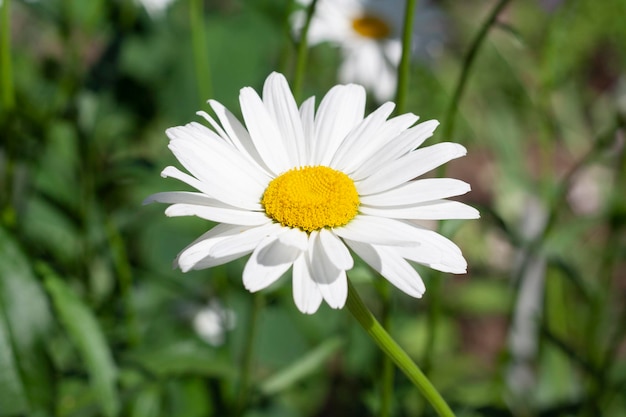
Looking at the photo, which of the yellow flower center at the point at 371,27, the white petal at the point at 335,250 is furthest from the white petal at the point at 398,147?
the yellow flower center at the point at 371,27

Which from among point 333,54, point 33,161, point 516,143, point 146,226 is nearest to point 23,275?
point 33,161

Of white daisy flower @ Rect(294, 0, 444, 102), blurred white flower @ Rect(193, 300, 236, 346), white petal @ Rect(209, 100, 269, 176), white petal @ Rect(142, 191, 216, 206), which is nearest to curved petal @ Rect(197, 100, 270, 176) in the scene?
white petal @ Rect(209, 100, 269, 176)

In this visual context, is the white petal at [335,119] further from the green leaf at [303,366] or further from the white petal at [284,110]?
the green leaf at [303,366]

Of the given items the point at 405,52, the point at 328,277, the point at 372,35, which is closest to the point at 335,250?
the point at 328,277

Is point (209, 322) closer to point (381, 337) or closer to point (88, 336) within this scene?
point (88, 336)

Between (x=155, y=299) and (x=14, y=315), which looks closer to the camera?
(x=14, y=315)

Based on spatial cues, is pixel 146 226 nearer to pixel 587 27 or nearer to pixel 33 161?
pixel 33 161
